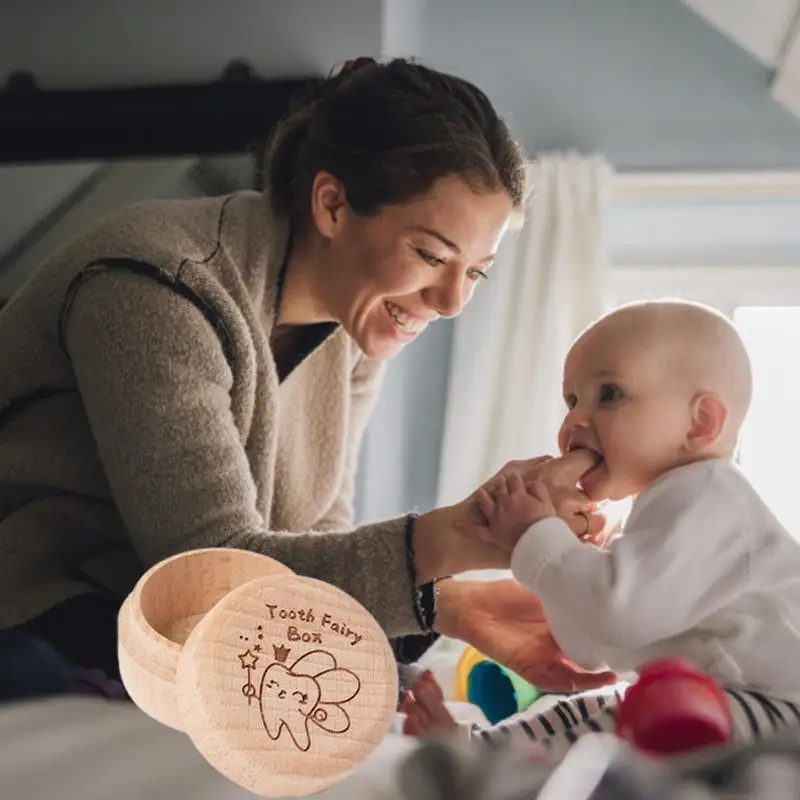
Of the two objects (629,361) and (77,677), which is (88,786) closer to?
(77,677)

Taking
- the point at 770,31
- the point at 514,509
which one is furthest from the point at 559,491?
the point at 770,31

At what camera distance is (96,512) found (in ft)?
3.46

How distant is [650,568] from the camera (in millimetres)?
715

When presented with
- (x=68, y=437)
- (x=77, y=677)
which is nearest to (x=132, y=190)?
(x=68, y=437)

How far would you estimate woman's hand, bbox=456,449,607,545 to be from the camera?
810mm

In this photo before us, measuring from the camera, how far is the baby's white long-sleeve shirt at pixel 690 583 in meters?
0.71

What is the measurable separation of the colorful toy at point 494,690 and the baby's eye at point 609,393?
12.5 inches

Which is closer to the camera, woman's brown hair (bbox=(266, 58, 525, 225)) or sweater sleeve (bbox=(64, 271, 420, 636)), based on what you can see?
sweater sleeve (bbox=(64, 271, 420, 636))

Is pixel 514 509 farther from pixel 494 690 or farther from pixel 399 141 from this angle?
pixel 399 141

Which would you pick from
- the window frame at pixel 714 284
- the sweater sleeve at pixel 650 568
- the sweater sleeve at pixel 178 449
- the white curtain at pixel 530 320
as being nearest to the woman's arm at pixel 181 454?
the sweater sleeve at pixel 178 449

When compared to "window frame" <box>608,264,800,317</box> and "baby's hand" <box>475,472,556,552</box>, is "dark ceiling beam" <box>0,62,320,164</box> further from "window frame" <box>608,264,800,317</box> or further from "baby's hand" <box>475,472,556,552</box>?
"baby's hand" <box>475,472,556,552</box>

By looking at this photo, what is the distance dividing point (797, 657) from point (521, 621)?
1.11 ft

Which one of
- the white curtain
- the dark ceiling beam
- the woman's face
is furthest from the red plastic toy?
the dark ceiling beam

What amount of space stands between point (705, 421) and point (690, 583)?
173 millimetres
